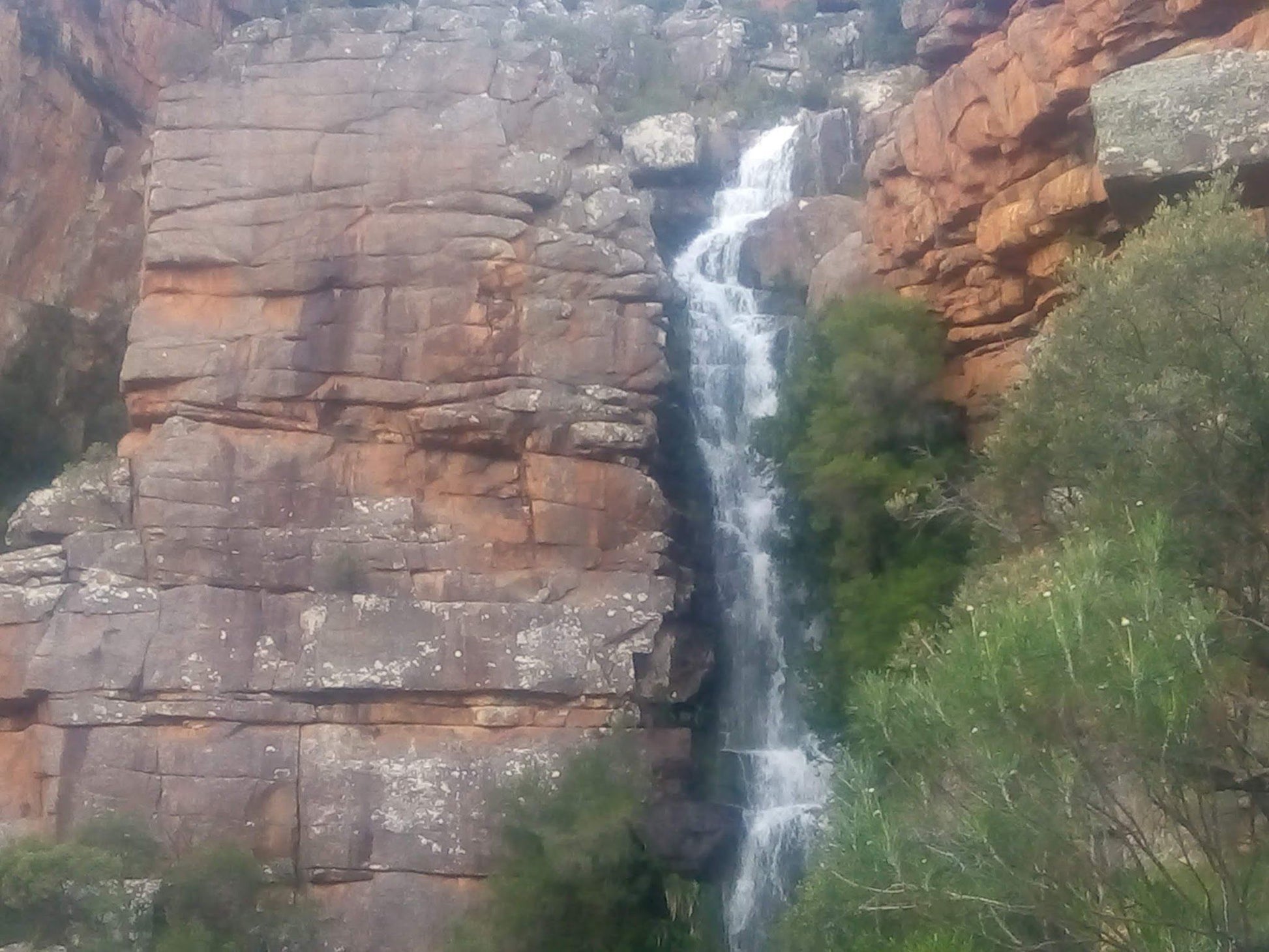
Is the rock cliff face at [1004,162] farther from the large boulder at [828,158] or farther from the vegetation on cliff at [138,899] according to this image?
the vegetation on cliff at [138,899]

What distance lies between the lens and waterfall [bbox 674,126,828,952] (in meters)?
19.1

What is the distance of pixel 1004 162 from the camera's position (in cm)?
2011

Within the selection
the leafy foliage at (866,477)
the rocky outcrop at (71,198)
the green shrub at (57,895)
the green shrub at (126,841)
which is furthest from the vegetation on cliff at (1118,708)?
the rocky outcrop at (71,198)

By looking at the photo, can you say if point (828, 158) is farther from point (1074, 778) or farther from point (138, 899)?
point (1074, 778)

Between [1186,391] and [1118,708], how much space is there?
364 cm

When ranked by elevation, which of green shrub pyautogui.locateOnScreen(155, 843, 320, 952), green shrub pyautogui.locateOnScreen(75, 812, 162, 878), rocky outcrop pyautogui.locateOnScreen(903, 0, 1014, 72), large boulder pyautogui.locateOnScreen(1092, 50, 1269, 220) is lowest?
green shrub pyautogui.locateOnScreen(155, 843, 320, 952)

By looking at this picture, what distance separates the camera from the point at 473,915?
17609 millimetres

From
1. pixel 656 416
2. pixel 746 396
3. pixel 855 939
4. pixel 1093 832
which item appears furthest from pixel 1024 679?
pixel 746 396

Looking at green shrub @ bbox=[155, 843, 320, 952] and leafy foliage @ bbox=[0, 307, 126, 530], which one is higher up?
leafy foliage @ bbox=[0, 307, 126, 530]

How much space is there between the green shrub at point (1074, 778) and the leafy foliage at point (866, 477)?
9810mm

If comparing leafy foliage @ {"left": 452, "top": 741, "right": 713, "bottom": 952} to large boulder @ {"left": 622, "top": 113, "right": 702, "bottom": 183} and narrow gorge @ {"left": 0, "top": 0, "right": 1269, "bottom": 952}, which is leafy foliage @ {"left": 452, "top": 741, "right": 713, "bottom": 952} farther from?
large boulder @ {"left": 622, "top": 113, "right": 702, "bottom": 183}

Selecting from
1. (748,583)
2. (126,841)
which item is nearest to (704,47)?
(748,583)

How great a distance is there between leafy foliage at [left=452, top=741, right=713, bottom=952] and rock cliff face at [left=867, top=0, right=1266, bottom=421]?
29.2ft

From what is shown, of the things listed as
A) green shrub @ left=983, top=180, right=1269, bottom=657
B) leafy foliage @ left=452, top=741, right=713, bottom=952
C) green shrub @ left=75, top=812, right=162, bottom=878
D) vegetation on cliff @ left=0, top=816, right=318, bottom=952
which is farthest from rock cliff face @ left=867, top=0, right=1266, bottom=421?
green shrub @ left=75, top=812, right=162, bottom=878
